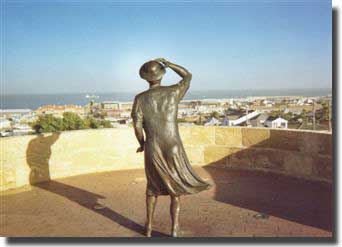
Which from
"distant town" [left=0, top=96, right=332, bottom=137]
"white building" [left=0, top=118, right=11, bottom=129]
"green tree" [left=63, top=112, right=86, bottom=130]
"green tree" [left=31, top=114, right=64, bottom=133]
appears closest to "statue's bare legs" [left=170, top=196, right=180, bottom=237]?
"distant town" [left=0, top=96, right=332, bottom=137]

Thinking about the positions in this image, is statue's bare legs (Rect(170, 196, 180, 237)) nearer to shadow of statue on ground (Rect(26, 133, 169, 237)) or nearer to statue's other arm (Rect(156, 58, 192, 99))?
statue's other arm (Rect(156, 58, 192, 99))

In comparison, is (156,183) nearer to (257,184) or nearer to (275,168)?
(257,184)

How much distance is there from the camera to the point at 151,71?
5.03 meters

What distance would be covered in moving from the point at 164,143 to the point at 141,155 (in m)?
4.93

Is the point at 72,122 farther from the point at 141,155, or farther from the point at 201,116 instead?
the point at 201,116

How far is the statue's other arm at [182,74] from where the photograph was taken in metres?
5.15

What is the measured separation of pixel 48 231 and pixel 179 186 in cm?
212

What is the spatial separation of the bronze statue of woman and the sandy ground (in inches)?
32.8

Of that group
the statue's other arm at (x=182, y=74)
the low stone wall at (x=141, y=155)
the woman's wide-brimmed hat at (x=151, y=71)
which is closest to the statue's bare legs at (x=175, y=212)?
the statue's other arm at (x=182, y=74)

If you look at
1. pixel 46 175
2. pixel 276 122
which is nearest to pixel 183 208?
pixel 46 175

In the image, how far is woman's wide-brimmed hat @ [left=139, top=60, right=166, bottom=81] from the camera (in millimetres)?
5031

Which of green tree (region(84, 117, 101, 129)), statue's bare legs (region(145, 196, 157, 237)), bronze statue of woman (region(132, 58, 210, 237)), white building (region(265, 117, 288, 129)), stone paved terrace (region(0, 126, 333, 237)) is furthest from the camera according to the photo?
white building (region(265, 117, 288, 129))

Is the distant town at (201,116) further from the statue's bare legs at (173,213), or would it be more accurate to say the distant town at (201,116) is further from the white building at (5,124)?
the statue's bare legs at (173,213)

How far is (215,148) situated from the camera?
31.6 ft
